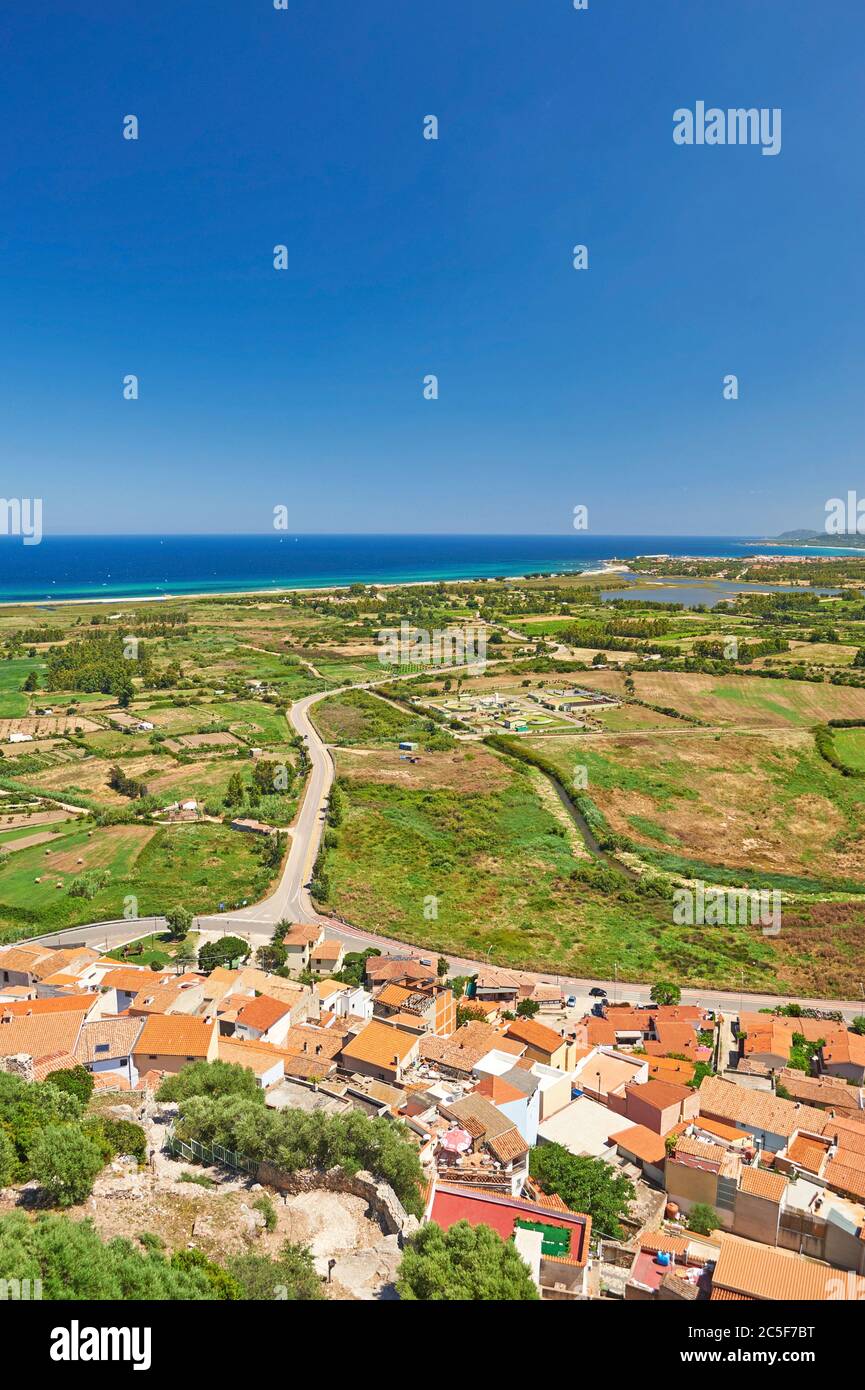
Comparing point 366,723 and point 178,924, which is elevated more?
point 366,723

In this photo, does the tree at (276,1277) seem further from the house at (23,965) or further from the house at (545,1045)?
the house at (23,965)

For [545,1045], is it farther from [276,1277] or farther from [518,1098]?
[276,1277]

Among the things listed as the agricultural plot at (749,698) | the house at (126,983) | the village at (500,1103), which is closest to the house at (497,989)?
the village at (500,1103)

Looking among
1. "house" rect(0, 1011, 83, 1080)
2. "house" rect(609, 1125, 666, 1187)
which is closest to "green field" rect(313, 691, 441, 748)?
A: "house" rect(0, 1011, 83, 1080)

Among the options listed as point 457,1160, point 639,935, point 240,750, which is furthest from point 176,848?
point 457,1160

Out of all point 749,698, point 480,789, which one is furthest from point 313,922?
point 749,698
